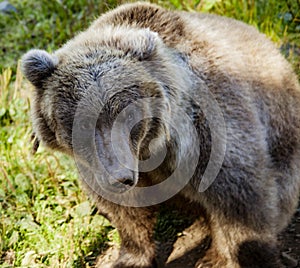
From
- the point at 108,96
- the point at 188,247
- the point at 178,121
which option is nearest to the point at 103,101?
the point at 108,96

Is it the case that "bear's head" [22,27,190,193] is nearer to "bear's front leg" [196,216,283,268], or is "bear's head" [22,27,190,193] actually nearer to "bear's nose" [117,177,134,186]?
"bear's nose" [117,177,134,186]

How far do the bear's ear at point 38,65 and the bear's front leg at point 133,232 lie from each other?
40.7 inches

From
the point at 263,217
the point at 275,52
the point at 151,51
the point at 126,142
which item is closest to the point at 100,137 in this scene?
the point at 126,142

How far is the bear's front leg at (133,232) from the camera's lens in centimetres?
444

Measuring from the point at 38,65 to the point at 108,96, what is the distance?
0.54m

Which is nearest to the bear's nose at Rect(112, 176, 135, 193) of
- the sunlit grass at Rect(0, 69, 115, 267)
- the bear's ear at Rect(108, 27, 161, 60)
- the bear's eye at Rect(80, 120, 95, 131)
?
the bear's eye at Rect(80, 120, 95, 131)

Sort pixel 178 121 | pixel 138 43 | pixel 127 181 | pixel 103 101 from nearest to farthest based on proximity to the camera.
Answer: pixel 127 181, pixel 103 101, pixel 138 43, pixel 178 121

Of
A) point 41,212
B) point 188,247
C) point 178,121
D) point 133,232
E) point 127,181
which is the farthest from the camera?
point 41,212

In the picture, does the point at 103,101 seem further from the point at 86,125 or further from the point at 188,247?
the point at 188,247

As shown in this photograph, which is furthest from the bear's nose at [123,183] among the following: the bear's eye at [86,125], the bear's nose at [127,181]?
the bear's eye at [86,125]

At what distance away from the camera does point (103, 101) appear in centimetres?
356

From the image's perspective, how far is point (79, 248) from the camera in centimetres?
479

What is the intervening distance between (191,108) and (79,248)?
1553 millimetres

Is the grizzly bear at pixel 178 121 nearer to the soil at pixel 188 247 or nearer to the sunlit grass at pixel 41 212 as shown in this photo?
the soil at pixel 188 247
